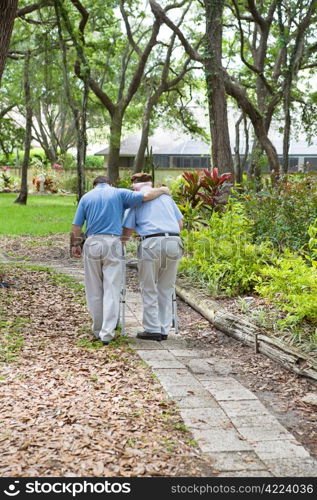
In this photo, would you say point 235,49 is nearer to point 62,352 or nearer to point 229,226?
point 229,226

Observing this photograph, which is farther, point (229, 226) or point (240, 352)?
point (229, 226)

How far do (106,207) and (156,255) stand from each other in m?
0.71

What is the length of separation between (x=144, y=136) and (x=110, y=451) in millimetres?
23726

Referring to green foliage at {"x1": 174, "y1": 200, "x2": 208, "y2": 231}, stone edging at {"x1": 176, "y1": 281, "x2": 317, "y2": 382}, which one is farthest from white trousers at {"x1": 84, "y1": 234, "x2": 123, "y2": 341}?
green foliage at {"x1": 174, "y1": 200, "x2": 208, "y2": 231}

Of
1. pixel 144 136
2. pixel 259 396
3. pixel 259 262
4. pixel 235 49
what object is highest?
pixel 235 49

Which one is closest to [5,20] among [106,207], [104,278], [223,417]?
[106,207]

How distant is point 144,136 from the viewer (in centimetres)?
2703

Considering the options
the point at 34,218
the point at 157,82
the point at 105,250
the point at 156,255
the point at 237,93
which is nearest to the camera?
the point at 105,250

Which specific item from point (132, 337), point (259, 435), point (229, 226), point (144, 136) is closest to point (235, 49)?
point (144, 136)

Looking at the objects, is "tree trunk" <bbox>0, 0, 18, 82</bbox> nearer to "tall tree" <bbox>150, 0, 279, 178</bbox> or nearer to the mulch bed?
the mulch bed

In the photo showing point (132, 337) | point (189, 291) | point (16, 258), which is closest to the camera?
point (132, 337)

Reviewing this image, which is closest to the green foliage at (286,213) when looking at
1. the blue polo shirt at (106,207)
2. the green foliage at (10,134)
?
the blue polo shirt at (106,207)

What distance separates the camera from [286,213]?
32.2 ft

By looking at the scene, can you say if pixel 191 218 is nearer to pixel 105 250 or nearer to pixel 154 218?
pixel 154 218
